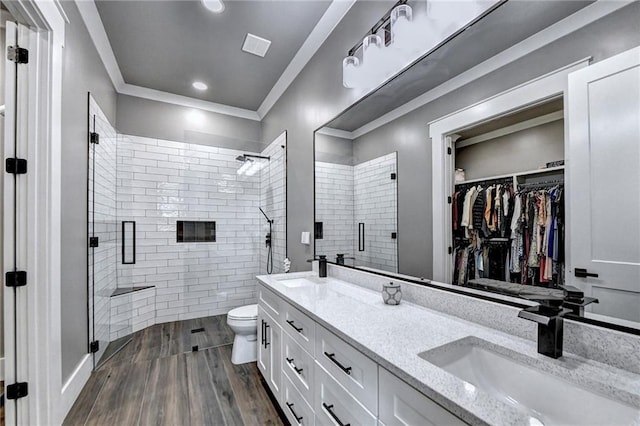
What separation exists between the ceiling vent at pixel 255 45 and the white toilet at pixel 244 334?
245 centimetres

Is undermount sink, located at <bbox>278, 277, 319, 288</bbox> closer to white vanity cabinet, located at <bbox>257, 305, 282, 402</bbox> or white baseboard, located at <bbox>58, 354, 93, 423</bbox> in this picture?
white vanity cabinet, located at <bbox>257, 305, 282, 402</bbox>

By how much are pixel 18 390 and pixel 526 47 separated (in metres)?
2.95

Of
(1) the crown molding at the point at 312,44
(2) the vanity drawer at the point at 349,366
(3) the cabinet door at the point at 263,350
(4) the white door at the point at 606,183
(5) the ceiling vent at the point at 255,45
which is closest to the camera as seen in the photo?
(4) the white door at the point at 606,183

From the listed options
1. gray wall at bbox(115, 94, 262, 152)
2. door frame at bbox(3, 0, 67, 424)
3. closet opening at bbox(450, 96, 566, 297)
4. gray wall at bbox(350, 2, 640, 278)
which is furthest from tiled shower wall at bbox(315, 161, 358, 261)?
door frame at bbox(3, 0, 67, 424)

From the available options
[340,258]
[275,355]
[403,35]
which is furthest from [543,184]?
[275,355]

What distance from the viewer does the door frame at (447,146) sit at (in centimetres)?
108

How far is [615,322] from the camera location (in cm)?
83

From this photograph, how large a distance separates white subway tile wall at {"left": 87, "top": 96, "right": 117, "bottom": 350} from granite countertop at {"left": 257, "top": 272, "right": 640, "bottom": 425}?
194cm

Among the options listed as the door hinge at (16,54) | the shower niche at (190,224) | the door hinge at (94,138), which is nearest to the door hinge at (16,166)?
the door hinge at (16,54)

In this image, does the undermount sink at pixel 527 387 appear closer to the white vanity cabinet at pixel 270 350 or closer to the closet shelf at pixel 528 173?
the closet shelf at pixel 528 173

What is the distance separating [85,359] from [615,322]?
3129 mm

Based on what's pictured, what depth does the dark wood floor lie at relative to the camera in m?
1.78

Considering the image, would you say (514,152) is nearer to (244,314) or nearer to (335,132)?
(335,132)

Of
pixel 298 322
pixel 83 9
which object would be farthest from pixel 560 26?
pixel 83 9
